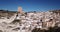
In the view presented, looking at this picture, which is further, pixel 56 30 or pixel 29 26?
pixel 29 26

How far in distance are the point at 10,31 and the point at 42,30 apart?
251 centimetres

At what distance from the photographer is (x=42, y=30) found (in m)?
4.91

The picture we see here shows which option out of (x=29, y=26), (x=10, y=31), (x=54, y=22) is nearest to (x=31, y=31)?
(x=29, y=26)

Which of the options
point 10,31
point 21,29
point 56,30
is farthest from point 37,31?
point 10,31

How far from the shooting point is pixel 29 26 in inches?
233

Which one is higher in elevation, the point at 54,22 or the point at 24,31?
the point at 54,22

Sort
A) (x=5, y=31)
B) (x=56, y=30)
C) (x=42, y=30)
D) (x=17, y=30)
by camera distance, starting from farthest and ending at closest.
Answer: (x=5, y=31) < (x=17, y=30) < (x=42, y=30) < (x=56, y=30)

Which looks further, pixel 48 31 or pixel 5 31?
pixel 5 31

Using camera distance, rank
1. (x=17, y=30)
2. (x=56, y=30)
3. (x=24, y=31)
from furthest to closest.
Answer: (x=17, y=30) < (x=24, y=31) < (x=56, y=30)

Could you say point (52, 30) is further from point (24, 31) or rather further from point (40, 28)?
point (24, 31)

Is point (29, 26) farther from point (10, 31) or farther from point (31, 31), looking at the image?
point (10, 31)

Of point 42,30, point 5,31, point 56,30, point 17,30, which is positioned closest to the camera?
point 56,30

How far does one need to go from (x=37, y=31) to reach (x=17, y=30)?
176 cm

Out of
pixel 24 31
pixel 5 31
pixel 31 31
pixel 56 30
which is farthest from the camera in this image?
pixel 5 31
